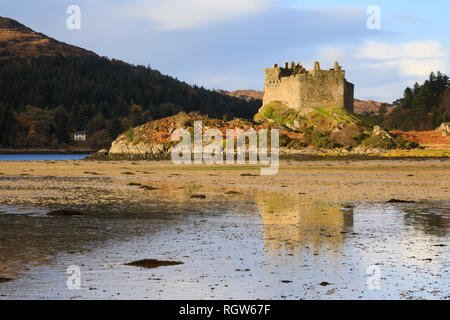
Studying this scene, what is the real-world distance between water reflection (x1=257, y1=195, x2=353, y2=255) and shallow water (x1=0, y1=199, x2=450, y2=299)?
0.03 meters

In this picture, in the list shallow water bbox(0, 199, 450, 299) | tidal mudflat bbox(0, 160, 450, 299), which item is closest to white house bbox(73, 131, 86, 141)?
tidal mudflat bbox(0, 160, 450, 299)

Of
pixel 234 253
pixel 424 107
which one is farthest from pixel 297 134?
pixel 424 107

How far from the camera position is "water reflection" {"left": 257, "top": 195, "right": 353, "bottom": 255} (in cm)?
1280

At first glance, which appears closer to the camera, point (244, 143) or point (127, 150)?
point (244, 143)

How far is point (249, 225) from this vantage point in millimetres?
16078

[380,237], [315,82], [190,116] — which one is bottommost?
[380,237]

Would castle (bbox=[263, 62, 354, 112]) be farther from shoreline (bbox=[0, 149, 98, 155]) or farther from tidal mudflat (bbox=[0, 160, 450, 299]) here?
shoreline (bbox=[0, 149, 98, 155])

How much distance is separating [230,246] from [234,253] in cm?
83

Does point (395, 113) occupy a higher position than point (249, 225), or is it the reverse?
point (395, 113)

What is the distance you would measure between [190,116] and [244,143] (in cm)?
1261
